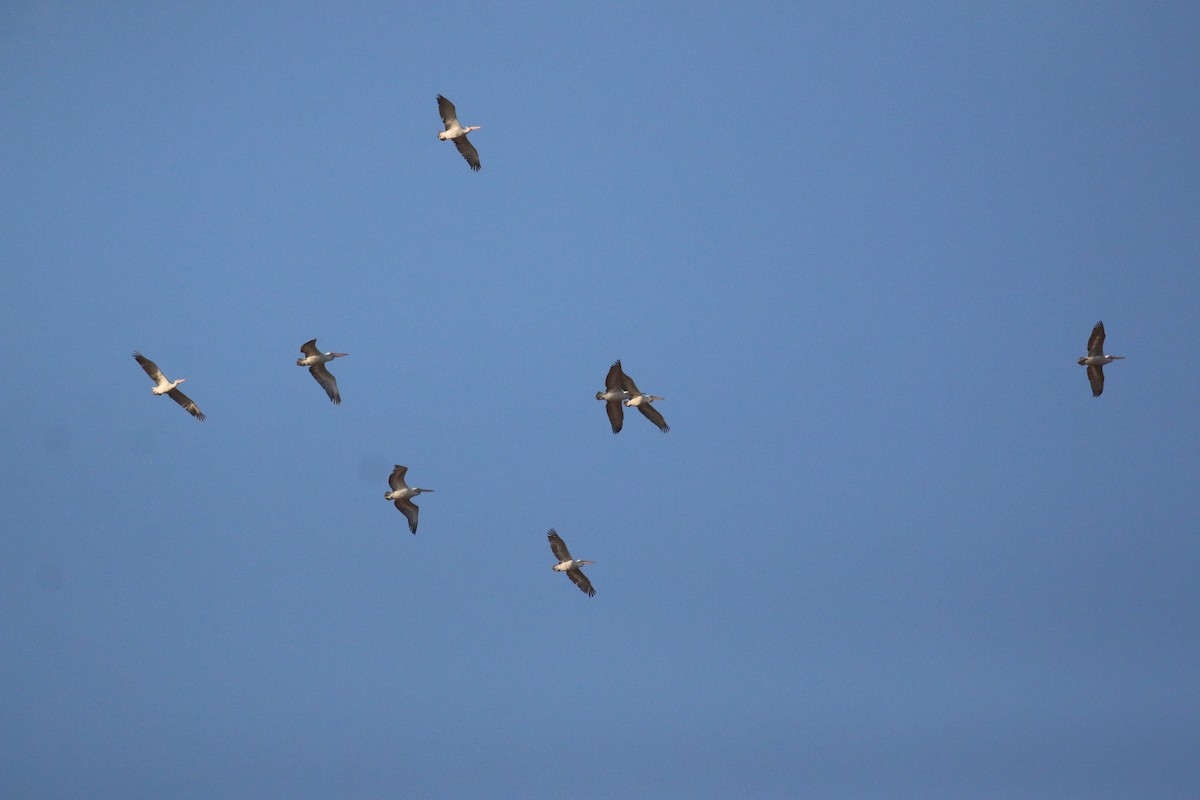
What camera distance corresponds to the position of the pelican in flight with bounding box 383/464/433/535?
215ft

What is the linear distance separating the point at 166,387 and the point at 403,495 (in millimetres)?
9899

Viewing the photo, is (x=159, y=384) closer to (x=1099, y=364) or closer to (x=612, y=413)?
(x=612, y=413)

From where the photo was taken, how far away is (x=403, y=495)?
65.9 meters

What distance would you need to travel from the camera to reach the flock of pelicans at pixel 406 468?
63469 mm

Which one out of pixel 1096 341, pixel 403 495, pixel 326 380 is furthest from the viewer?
pixel 1096 341

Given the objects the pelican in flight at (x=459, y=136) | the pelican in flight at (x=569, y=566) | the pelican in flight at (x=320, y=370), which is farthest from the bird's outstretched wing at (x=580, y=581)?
the pelican in flight at (x=459, y=136)

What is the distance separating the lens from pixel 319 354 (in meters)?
63.5

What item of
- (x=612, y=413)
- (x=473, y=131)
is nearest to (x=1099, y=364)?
(x=612, y=413)

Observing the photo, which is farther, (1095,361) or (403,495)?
(1095,361)

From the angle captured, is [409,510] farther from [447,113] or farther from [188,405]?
[447,113]

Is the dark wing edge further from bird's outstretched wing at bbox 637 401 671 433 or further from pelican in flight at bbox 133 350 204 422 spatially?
pelican in flight at bbox 133 350 204 422

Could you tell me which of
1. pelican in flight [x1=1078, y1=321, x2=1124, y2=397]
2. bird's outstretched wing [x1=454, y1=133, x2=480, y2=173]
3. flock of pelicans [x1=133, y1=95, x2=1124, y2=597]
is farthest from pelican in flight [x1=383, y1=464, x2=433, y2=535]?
pelican in flight [x1=1078, y1=321, x2=1124, y2=397]

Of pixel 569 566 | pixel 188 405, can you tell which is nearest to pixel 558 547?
pixel 569 566

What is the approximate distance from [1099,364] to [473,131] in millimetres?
27067
